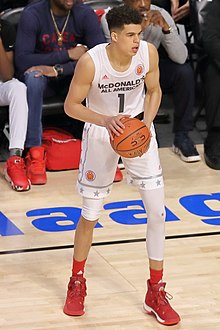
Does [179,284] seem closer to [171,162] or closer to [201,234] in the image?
[201,234]

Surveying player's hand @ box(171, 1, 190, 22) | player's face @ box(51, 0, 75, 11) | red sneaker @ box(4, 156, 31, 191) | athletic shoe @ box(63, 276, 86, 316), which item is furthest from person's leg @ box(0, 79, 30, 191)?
athletic shoe @ box(63, 276, 86, 316)

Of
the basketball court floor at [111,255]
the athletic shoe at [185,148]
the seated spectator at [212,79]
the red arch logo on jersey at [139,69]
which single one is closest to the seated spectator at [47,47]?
the basketball court floor at [111,255]

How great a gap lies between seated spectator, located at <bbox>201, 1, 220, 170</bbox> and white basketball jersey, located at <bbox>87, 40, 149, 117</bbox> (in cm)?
286

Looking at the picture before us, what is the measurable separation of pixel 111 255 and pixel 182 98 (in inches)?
94.0

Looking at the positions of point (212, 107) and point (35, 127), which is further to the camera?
point (212, 107)

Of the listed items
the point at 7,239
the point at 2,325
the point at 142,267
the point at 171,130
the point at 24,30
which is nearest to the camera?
the point at 2,325

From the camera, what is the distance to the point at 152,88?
5.14 metres

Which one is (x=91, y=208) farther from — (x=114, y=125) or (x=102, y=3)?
(x=102, y=3)

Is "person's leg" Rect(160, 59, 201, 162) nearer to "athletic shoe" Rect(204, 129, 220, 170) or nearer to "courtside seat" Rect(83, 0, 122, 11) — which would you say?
"athletic shoe" Rect(204, 129, 220, 170)

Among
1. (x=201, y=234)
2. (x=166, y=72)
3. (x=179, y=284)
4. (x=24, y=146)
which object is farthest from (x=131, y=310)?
(x=166, y=72)

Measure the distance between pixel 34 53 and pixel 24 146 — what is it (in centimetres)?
78

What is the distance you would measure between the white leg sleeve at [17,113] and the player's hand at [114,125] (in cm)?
271

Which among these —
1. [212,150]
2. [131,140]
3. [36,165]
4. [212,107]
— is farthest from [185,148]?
[131,140]

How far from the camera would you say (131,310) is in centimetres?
527
